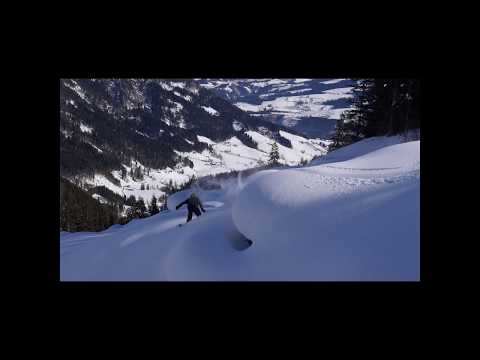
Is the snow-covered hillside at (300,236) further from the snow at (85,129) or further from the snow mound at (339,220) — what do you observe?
the snow at (85,129)

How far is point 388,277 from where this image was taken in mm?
4344

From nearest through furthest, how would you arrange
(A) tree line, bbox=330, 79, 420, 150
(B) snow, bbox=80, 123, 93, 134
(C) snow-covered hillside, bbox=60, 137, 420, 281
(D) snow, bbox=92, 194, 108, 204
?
1. (C) snow-covered hillside, bbox=60, 137, 420, 281
2. (A) tree line, bbox=330, 79, 420, 150
3. (D) snow, bbox=92, 194, 108, 204
4. (B) snow, bbox=80, 123, 93, 134

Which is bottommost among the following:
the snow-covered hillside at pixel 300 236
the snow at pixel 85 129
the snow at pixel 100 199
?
the snow-covered hillside at pixel 300 236

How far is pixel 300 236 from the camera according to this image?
5477 mm

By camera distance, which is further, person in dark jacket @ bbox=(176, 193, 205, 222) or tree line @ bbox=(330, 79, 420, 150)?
tree line @ bbox=(330, 79, 420, 150)

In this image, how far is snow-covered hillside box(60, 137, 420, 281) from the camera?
4.77 metres

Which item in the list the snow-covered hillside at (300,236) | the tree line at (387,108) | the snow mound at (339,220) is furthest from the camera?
the tree line at (387,108)

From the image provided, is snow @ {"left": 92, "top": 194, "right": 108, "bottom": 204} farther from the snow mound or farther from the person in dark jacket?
the snow mound

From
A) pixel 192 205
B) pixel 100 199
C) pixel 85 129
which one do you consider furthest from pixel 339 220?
pixel 85 129

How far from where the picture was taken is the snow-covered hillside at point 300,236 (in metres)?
4.77

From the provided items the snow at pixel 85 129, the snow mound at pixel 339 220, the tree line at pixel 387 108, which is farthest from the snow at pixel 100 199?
the snow mound at pixel 339 220

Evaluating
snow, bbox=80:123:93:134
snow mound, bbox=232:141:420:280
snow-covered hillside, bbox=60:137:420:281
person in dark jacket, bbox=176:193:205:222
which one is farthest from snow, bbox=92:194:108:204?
snow mound, bbox=232:141:420:280

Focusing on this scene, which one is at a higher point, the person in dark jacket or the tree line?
the tree line
